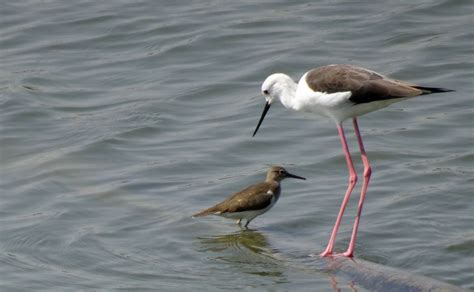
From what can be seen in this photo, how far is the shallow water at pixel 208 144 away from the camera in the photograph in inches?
378

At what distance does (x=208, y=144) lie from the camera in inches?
499

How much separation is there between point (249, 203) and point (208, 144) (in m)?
2.39

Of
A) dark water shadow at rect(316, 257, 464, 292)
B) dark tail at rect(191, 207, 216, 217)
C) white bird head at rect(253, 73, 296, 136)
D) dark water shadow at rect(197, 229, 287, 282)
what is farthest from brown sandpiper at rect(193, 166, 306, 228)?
dark water shadow at rect(316, 257, 464, 292)

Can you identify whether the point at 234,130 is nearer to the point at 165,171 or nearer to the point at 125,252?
the point at 165,171

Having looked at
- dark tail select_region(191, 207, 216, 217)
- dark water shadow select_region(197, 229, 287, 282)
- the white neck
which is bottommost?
dark water shadow select_region(197, 229, 287, 282)

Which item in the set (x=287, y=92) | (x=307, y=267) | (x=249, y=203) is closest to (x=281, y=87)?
(x=287, y=92)

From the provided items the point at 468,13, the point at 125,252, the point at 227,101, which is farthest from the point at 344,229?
the point at 468,13

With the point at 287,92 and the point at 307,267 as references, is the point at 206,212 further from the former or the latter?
the point at 307,267

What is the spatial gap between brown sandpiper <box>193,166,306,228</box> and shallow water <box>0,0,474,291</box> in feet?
0.63

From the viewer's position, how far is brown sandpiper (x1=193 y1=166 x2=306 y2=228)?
10.4 meters

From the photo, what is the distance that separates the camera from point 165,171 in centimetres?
1197

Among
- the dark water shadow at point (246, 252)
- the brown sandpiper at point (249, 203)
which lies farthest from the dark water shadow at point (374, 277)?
the brown sandpiper at point (249, 203)

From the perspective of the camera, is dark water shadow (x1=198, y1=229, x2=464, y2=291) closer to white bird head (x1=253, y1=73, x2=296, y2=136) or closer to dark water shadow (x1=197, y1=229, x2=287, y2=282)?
dark water shadow (x1=197, y1=229, x2=287, y2=282)

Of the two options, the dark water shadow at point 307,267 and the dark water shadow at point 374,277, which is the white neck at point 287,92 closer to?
the dark water shadow at point 307,267
